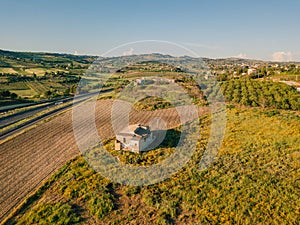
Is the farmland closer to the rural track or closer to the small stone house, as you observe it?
the small stone house

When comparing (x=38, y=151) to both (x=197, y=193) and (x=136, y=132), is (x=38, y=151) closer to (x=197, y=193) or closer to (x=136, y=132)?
(x=136, y=132)

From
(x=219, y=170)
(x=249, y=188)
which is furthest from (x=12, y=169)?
(x=249, y=188)

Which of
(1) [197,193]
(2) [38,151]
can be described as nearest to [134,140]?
(1) [197,193]

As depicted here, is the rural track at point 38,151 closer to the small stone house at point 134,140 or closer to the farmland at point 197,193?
the farmland at point 197,193

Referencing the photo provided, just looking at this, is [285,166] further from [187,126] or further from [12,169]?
[12,169]

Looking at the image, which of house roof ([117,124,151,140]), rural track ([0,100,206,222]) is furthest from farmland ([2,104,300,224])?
house roof ([117,124,151,140])

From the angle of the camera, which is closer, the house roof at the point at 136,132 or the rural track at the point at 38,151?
the rural track at the point at 38,151

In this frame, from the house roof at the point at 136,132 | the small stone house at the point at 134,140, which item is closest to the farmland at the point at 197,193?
the small stone house at the point at 134,140
